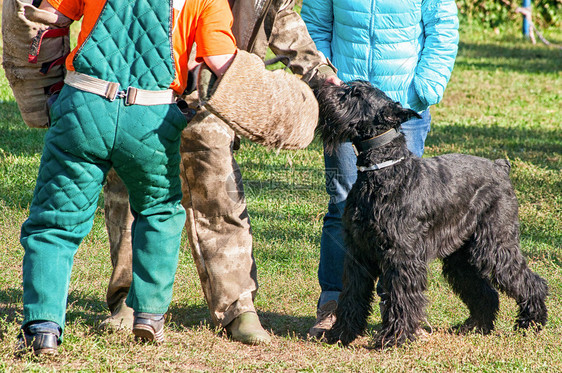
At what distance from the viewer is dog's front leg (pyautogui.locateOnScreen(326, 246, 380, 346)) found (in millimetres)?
4258

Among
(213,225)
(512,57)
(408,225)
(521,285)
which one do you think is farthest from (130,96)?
(512,57)

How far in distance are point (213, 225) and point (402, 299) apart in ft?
4.21

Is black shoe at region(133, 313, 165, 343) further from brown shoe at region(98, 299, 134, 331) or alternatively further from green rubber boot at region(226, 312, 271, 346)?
green rubber boot at region(226, 312, 271, 346)

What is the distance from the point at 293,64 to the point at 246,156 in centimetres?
438

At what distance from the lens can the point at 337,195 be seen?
4.52m

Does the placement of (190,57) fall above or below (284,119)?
above

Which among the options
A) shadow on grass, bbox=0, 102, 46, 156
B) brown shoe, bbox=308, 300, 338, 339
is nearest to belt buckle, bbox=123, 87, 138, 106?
brown shoe, bbox=308, 300, 338, 339

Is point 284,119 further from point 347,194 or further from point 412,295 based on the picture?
point 412,295

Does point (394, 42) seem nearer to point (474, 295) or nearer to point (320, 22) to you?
point (320, 22)

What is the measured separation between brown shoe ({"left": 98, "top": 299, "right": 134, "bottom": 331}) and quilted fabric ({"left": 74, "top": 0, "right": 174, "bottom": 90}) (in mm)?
1529

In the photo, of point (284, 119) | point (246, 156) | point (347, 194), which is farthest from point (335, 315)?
point (246, 156)

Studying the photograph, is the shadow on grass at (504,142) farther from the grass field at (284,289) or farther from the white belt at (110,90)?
the white belt at (110,90)

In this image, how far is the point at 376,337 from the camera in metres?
4.24

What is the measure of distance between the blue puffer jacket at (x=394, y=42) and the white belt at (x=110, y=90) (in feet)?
5.20
